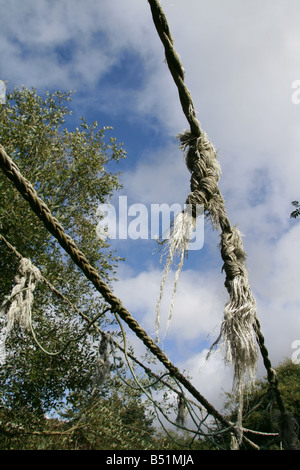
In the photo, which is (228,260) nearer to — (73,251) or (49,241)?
(73,251)

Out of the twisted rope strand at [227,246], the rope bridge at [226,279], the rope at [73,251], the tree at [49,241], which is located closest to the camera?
the rope at [73,251]

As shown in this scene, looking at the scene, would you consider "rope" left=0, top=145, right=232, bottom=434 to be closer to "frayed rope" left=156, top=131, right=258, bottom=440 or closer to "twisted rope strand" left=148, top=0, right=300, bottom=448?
"frayed rope" left=156, top=131, right=258, bottom=440

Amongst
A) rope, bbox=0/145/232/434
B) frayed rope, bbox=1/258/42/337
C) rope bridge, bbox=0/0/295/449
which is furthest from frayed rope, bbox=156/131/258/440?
frayed rope, bbox=1/258/42/337

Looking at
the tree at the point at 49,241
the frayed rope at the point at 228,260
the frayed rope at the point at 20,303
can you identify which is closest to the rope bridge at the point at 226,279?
the frayed rope at the point at 228,260

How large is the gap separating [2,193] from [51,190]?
72 cm

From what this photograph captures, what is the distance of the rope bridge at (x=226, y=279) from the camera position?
58.8 inches

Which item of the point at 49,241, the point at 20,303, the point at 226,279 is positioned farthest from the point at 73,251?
the point at 49,241

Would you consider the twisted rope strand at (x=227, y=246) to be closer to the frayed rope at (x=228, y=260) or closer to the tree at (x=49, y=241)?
the frayed rope at (x=228, y=260)

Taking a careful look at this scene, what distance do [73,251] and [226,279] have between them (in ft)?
3.32

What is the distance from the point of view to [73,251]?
1298 millimetres

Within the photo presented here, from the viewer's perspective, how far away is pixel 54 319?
4.63m

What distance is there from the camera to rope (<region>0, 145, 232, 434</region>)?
1.13m

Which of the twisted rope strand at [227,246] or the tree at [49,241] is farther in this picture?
the tree at [49,241]
